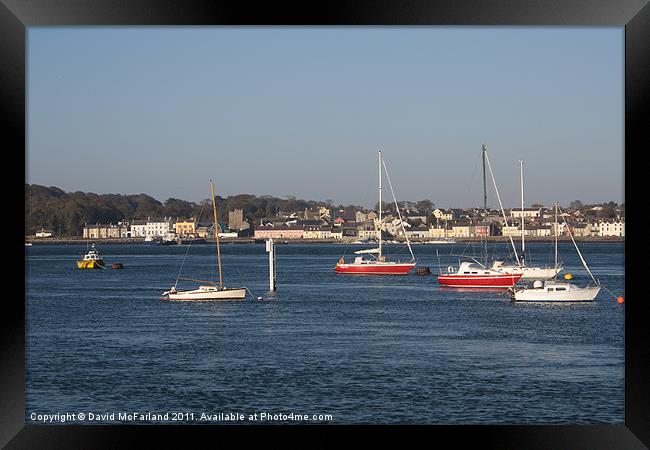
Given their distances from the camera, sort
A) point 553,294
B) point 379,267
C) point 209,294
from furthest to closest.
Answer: point 379,267 < point 209,294 < point 553,294

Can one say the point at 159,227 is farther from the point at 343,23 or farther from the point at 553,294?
the point at 343,23

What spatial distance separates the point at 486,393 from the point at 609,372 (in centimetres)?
251

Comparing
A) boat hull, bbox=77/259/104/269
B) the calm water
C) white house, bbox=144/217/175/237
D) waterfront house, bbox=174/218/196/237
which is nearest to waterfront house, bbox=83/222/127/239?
white house, bbox=144/217/175/237

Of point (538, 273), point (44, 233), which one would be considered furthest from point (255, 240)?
point (538, 273)

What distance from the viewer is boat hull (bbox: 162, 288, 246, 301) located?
23359 mm

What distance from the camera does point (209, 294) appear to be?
23391 millimetres

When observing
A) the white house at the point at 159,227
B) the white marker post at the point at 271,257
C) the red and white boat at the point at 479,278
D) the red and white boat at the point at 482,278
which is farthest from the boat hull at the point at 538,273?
the white house at the point at 159,227

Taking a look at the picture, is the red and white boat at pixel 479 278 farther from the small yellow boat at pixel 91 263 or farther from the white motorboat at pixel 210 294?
the small yellow boat at pixel 91 263

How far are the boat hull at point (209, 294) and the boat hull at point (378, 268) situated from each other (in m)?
11.7

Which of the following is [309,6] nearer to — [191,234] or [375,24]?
[375,24]

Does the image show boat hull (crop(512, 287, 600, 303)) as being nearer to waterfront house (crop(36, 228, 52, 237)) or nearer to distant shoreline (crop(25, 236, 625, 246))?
distant shoreline (crop(25, 236, 625, 246))

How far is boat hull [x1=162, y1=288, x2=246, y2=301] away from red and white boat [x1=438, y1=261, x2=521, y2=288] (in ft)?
21.4

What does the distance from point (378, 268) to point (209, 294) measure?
12690 millimetres

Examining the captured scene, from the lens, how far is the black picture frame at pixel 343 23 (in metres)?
4.59
